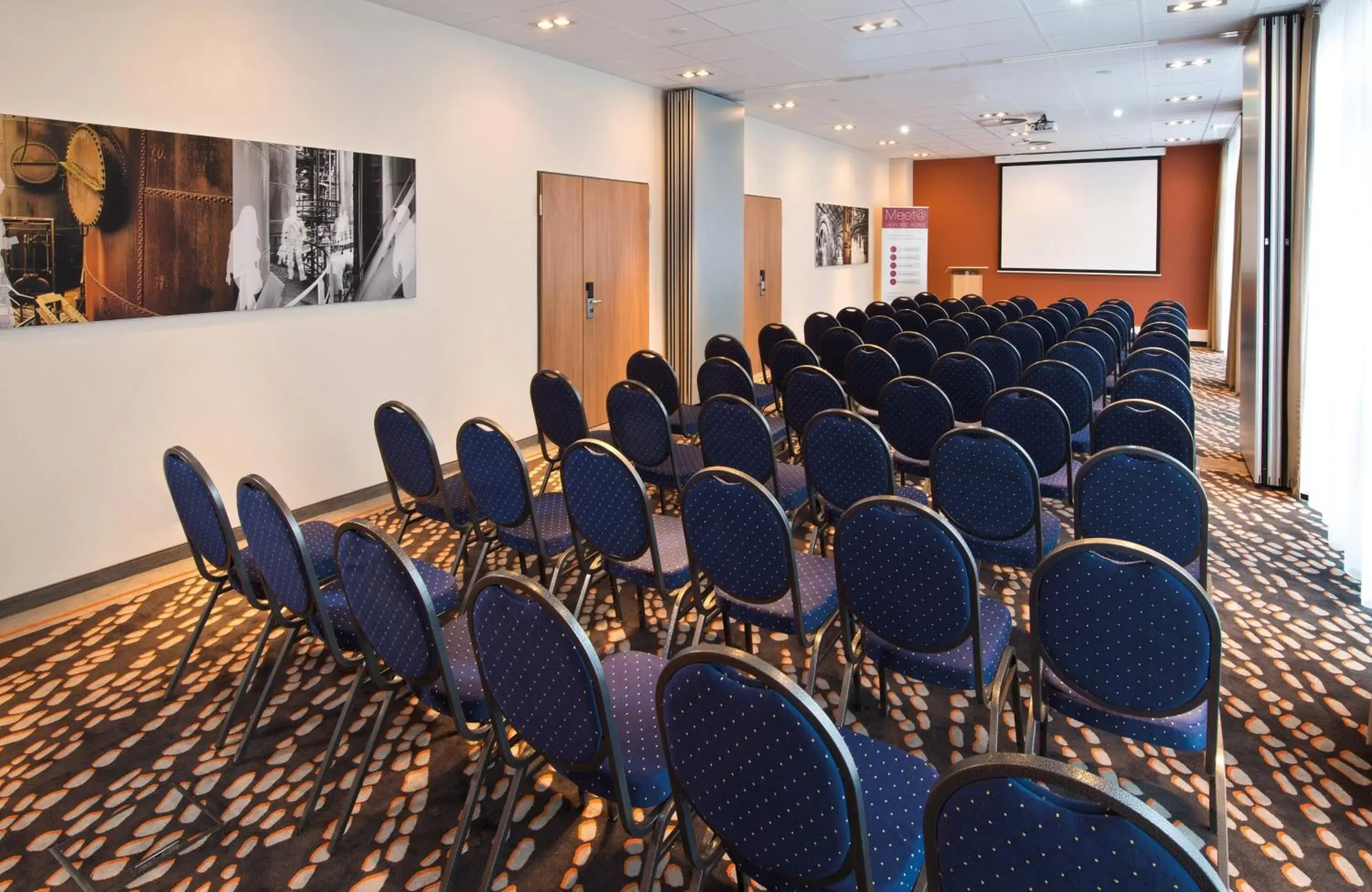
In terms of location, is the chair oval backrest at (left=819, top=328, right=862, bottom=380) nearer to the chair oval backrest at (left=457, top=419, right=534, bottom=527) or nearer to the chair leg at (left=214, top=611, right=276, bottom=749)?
the chair oval backrest at (left=457, top=419, right=534, bottom=527)

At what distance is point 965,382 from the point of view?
18.7ft

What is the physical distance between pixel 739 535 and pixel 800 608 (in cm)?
32

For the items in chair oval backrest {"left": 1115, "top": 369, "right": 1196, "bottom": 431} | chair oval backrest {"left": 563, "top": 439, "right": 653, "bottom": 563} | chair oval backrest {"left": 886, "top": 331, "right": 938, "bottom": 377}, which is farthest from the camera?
chair oval backrest {"left": 886, "top": 331, "right": 938, "bottom": 377}

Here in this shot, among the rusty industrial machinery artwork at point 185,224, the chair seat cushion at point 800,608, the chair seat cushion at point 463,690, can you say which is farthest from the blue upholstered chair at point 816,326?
the chair seat cushion at point 463,690

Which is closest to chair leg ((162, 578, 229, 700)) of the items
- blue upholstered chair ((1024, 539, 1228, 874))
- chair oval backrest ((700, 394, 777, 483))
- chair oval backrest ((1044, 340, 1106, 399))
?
chair oval backrest ((700, 394, 777, 483))

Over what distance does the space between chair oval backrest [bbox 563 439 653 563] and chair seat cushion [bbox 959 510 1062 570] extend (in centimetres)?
138

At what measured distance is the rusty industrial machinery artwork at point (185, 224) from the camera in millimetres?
4211

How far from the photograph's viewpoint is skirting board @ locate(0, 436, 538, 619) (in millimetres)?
4320

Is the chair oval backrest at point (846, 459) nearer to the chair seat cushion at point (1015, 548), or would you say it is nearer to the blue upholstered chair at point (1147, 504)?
the chair seat cushion at point (1015, 548)

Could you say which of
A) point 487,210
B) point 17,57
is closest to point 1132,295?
point 487,210

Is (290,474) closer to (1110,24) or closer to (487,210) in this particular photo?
(487,210)

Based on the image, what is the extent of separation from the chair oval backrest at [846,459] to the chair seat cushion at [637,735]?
1.35m

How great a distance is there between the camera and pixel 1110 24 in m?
7.07

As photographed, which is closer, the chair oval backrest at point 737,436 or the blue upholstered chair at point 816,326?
the chair oval backrest at point 737,436
